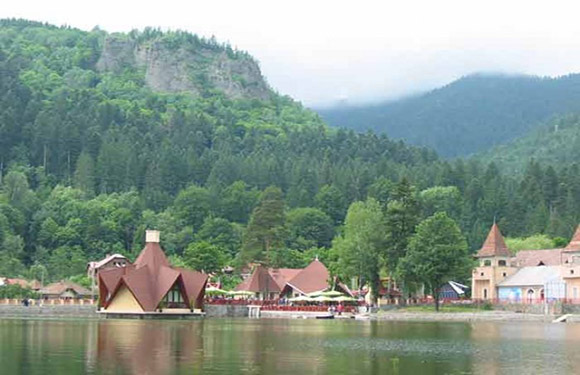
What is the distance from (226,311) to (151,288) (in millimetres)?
9496

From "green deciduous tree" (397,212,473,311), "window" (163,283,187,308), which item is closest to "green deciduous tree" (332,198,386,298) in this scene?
"green deciduous tree" (397,212,473,311)

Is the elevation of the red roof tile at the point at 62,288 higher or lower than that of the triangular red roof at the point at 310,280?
lower

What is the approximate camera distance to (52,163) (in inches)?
6811

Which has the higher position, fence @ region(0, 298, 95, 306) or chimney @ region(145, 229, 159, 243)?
chimney @ region(145, 229, 159, 243)

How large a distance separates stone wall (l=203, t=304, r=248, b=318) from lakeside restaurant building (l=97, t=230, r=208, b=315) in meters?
3.44

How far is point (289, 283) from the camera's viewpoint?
107m

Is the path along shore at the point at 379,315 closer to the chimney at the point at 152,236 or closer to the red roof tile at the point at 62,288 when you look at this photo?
the chimney at the point at 152,236

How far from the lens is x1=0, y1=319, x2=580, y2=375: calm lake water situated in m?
34.0

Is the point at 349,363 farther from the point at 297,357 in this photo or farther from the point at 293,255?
the point at 293,255

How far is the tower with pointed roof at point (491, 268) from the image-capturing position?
10000 cm

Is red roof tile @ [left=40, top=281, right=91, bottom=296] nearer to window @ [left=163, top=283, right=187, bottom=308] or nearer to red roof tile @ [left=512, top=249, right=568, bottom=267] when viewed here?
window @ [left=163, top=283, right=187, bottom=308]

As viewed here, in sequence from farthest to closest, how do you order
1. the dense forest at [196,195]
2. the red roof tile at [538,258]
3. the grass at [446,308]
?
the dense forest at [196,195] → the red roof tile at [538,258] → the grass at [446,308]

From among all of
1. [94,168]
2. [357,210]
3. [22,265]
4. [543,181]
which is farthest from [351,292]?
[94,168]

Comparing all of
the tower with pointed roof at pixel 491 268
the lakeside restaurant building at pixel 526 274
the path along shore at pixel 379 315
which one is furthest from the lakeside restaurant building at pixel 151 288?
the lakeside restaurant building at pixel 526 274
